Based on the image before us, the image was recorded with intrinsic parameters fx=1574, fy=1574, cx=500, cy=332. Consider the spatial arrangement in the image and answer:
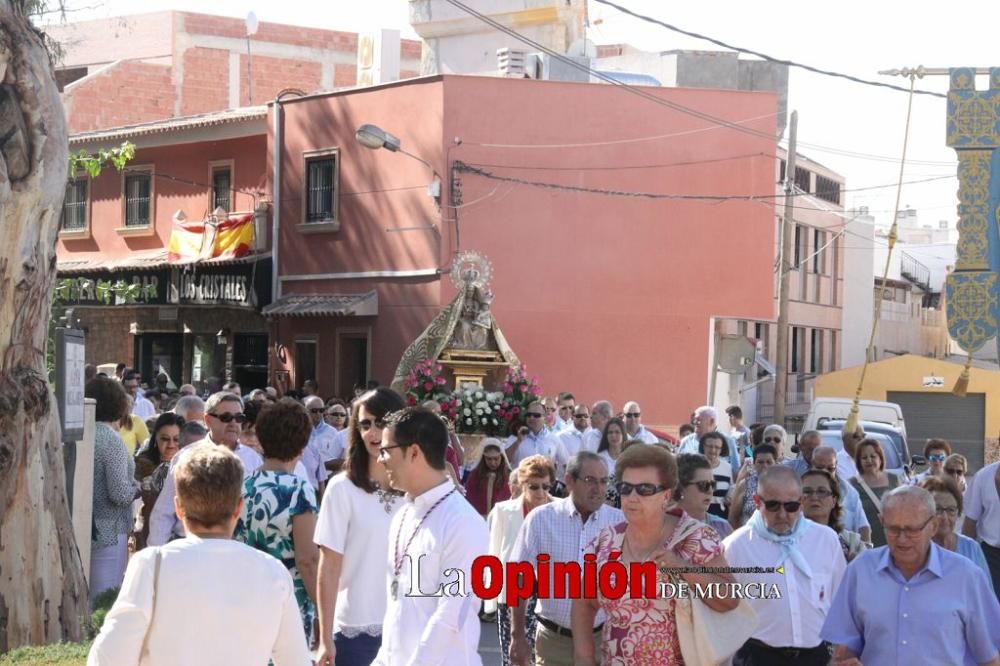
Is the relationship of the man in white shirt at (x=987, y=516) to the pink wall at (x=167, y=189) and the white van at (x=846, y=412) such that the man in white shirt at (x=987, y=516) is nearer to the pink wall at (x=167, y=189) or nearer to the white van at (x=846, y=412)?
the white van at (x=846, y=412)

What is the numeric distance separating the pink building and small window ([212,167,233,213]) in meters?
3.61

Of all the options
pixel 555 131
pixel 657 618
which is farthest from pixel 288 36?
pixel 657 618

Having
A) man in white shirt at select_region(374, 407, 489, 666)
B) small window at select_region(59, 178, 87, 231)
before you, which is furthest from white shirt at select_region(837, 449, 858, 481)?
small window at select_region(59, 178, 87, 231)

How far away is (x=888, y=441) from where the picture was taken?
19125 mm

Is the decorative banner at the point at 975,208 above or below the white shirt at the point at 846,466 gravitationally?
above

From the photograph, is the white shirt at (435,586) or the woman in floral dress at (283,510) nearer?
the white shirt at (435,586)

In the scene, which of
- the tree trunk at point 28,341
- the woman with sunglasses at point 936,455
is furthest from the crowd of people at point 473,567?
the woman with sunglasses at point 936,455

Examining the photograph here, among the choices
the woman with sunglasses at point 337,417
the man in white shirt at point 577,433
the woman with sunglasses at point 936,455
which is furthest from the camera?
the man in white shirt at point 577,433

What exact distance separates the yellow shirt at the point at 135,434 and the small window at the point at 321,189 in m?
15.1

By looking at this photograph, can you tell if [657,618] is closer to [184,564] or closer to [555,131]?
[184,564]

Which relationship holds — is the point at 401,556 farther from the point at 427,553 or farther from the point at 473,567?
the point at 473,567

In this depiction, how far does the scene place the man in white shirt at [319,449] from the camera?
1268 cm

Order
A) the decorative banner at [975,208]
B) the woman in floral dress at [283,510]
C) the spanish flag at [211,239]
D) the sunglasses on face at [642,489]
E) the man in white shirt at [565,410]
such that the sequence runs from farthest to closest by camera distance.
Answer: the spanish flag at [211,239]
the man in white shirt at [565,410]
the decorative banner at [975,208]
the woman in floral dress at [283,510]
the sunglasses on face at [642,489]

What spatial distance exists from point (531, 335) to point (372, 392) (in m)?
20.2
